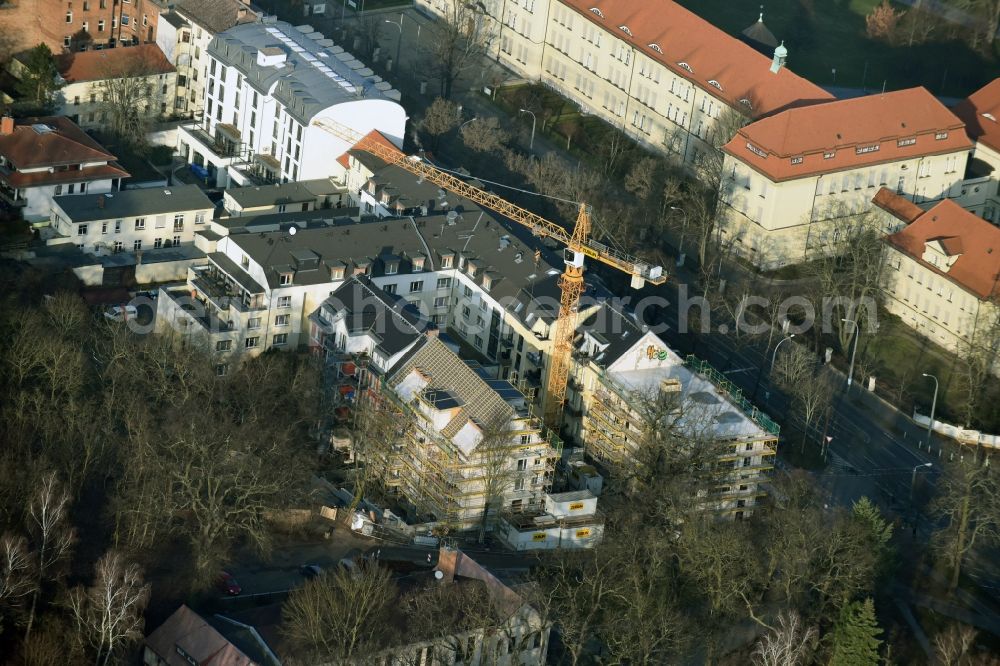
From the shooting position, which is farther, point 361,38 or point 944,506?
point 361,38

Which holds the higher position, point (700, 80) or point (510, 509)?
point (700, 80)

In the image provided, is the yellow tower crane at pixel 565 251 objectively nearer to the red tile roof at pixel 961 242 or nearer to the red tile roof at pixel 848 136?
the red tile roof at pixel 848 136

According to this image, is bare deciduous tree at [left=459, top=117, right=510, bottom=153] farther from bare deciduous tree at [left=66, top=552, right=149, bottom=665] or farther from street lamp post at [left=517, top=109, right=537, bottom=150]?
bare deciduous tree at [left=66, top=552, right=149, bottom=665]

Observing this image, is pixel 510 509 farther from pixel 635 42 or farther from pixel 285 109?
pixel 635 42

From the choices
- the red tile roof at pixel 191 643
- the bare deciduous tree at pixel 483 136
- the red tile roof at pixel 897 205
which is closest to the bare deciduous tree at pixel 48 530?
the red tile roof at pixel 191 643

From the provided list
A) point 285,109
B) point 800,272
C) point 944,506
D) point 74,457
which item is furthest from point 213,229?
point 944,506

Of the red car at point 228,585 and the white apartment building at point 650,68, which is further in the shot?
the white apartment building at point 650,68

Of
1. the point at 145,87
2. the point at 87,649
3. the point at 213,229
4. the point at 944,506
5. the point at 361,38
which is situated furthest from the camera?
the point at 361,38
